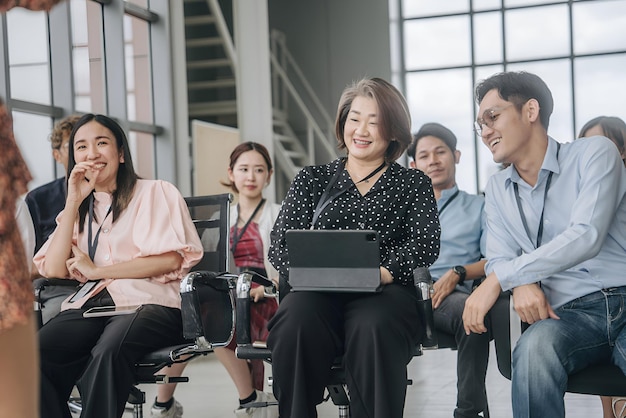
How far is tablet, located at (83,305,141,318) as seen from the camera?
3.14m

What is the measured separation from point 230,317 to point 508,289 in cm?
116

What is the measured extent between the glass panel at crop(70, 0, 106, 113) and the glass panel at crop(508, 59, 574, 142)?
6890mm

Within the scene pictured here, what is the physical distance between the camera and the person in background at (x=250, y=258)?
4211 millimetres

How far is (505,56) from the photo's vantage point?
12508 mm

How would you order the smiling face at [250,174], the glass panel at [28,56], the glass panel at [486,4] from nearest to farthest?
1. the smiling face at [250,174]
2. the glass panel at [28,56]
3. the glass panel at [486,4]

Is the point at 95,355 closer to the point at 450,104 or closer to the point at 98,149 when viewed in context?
the point at 98,149

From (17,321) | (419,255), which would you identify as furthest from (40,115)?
(17,321)

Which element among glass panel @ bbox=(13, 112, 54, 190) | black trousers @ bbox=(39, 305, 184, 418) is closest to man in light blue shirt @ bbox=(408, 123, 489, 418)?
black trousers @ bbox=(39, 305, 184, 418)

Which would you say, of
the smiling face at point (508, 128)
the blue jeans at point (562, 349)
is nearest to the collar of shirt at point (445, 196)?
the smiling face at point (508, 128)

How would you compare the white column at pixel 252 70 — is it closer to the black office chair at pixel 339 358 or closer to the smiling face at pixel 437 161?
the smiling face at pixel 437 161

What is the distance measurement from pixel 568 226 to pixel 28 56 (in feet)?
13.4

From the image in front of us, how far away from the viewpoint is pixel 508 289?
8.88ft

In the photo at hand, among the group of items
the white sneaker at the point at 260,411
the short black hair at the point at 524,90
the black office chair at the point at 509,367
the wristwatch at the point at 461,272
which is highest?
the short black hair at the point at 524,90

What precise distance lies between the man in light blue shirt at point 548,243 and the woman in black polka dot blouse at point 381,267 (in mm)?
242
